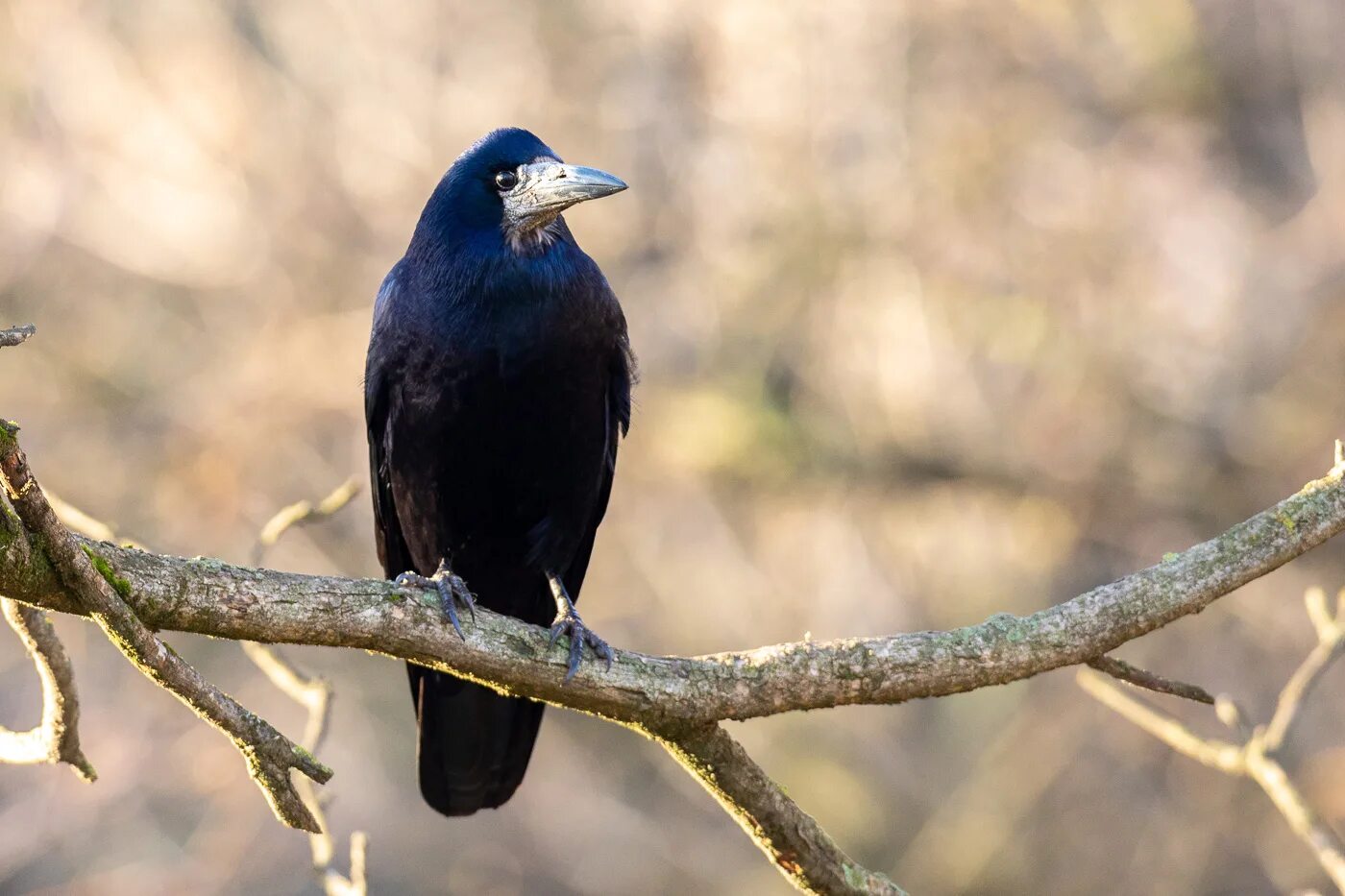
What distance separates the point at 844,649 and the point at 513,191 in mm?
2046

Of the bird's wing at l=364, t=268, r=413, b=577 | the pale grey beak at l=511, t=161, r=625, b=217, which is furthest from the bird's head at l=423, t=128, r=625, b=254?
the bird's wing at l=364, t=268, r=413, b=577

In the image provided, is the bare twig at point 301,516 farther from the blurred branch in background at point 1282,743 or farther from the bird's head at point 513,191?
the blurred branch in background at point 1282,743

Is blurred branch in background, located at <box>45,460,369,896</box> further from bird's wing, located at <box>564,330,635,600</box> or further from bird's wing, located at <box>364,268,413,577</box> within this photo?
bird's wing, located at <box>564,330,635,600</box>

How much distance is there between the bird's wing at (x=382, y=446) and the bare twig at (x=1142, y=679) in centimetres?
224

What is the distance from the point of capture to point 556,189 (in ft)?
15.3

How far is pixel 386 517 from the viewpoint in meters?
4.95

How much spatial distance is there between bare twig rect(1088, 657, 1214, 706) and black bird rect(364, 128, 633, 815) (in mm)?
1533

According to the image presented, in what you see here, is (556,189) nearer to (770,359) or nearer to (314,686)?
(314,686)

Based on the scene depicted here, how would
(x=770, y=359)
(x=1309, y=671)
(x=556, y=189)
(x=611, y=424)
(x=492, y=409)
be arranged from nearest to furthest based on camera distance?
(x=1309, y=671) → (x=492, y=409) → (x=556, y=189) → (x=611, y=424) → (x=770, y=359)

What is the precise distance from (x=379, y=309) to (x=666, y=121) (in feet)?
17.4

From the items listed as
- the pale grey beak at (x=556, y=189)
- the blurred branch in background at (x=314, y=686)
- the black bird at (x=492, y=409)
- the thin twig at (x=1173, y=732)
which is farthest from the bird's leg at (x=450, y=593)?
the thin twig at (x=1173, y=732)

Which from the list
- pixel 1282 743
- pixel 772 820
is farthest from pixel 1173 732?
pixel 772 820

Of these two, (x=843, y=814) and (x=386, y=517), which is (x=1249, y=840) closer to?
(x=843, y=814)

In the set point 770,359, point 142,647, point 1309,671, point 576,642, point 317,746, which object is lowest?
point 142,647
